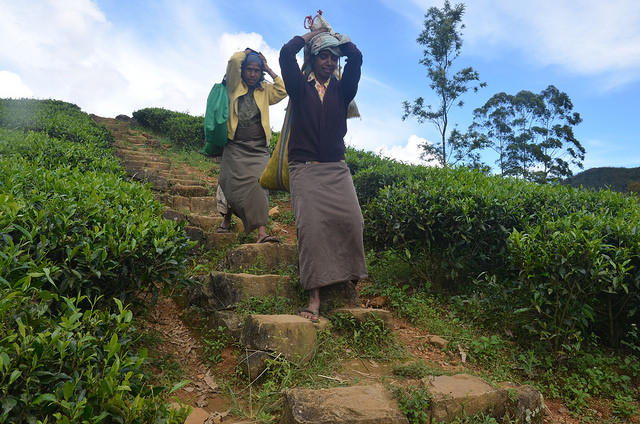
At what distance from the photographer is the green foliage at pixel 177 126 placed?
12258 millimetres

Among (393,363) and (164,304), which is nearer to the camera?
(393,363)

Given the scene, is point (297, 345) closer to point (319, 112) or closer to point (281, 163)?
point (281, 163)

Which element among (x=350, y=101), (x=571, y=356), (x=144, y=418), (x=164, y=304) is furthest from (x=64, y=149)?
(x=571, y=356)

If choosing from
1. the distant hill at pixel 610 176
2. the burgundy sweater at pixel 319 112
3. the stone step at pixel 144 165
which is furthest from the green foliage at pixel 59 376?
the distant hill at pixel 610 176

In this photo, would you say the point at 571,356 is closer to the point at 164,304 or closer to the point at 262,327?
the point at 262,327

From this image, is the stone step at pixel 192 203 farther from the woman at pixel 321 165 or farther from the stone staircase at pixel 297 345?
the woman at pixel 321 165

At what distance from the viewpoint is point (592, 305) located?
12.6ft

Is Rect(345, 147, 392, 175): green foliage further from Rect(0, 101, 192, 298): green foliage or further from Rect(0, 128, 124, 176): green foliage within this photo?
Rect(0, 101, 192, 298): green foliage

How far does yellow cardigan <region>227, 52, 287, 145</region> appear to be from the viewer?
193 inches

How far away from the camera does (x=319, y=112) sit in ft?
12.4

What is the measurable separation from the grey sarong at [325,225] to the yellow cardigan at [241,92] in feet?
4.80

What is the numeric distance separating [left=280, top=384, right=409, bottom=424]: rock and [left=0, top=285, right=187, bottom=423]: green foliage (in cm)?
79

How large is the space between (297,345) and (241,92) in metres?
3.05

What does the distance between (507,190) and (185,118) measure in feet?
35.0
